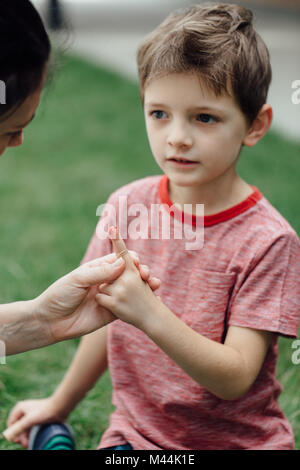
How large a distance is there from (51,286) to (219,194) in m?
0.44

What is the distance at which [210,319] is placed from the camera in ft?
4.78

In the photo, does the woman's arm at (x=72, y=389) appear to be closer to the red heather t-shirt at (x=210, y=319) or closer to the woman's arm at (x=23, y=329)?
the red heather t-shirt at (x=210, y=319)

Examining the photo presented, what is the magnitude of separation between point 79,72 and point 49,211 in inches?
144

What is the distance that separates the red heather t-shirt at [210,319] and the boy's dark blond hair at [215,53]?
0.84 ft

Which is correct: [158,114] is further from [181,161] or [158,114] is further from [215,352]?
[215,352]

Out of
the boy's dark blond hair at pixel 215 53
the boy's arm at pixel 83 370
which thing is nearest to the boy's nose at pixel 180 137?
the boy's dark blond hair at pixel 215 53

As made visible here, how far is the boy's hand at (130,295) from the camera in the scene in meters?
1.29

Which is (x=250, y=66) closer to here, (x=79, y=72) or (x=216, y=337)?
(x=216, y=337)

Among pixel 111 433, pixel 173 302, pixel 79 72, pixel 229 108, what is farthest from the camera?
pixel 79 72

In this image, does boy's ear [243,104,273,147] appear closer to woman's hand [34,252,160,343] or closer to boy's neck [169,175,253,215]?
boy's neck [169,175,253,215]

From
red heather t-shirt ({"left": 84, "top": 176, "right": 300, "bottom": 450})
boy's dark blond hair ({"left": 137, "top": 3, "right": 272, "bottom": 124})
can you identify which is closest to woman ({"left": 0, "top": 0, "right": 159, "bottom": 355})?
red heather t-shirt ({"left": 84, "top": 176, "right": 300, "bottom": 450})

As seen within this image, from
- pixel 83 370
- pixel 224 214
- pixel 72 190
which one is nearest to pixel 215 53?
pixel 224 214

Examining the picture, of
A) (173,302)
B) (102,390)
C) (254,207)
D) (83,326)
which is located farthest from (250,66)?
(102,390)

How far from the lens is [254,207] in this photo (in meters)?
1.46
